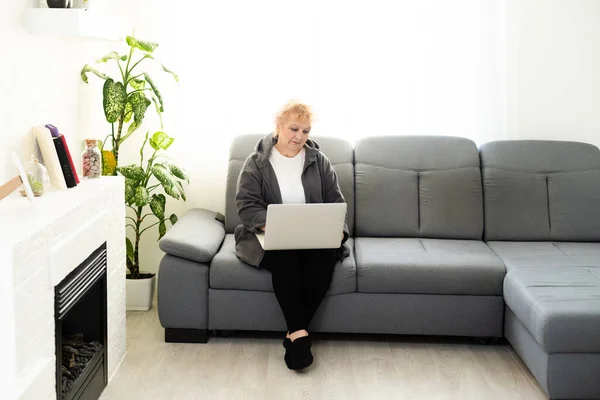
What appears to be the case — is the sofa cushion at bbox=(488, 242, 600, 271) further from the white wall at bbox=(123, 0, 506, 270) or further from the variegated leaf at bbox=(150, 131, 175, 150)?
the variegated leaf at bbox=(150, 131, 175, 150)

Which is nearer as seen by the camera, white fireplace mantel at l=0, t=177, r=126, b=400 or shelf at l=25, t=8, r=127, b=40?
white fireplace mantel at l=0, t=177, r=126, b=400

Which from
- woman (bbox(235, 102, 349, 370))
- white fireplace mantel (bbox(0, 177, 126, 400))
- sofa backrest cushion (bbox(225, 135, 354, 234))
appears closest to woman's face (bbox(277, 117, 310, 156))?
woman (bbox(235, 102, 349, 370))

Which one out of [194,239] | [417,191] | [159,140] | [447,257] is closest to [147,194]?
[159,140]

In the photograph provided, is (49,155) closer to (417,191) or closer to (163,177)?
(163,177)

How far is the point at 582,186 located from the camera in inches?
173

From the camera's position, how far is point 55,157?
3.17m

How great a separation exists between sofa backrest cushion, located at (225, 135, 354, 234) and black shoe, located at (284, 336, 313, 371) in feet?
2.98

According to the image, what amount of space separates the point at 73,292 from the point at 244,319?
111 centimetres

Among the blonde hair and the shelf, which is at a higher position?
the shelf

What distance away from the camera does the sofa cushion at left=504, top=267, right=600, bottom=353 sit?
3143mm

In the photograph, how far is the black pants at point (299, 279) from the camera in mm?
3688

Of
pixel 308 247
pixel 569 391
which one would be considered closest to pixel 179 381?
pixel 308 247

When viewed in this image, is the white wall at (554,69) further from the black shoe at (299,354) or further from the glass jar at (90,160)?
the glass jar at (90,160)

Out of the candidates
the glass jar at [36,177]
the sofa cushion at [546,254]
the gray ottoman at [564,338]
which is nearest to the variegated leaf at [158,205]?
the glass jar at [36,177]
